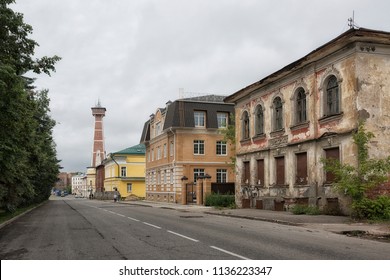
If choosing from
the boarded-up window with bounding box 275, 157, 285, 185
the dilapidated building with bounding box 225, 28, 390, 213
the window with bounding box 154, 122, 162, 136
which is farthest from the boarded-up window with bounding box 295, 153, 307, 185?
the window with bounding box 154, 122, 162, 136

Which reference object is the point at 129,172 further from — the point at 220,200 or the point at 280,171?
the point at 280,171

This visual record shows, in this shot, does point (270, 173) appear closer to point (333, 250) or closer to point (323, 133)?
point (323, 133)

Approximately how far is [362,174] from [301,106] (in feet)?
22.3

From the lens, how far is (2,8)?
13.7m

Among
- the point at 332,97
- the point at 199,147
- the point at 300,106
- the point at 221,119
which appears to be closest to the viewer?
the point at 332,97

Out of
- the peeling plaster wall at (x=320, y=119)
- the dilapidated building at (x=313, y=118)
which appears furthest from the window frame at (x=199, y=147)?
the peeling plaster wall at (x=320, y=119)

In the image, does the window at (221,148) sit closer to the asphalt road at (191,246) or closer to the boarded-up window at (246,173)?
the boarded-up window at (246,173)

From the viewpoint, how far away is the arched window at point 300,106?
77.8ft

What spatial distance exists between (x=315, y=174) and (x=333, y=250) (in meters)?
12.3

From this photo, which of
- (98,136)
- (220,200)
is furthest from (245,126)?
(98,136)

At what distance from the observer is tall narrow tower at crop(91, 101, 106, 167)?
4193 inches

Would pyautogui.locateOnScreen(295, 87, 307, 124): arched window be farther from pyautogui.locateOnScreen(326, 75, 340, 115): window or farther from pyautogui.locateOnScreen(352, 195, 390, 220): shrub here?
pyautogui.locateOnScreen(352, 195, 390, 220): shrub

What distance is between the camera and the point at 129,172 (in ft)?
249

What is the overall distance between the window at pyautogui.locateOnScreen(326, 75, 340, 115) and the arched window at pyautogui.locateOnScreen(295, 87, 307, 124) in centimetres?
208
